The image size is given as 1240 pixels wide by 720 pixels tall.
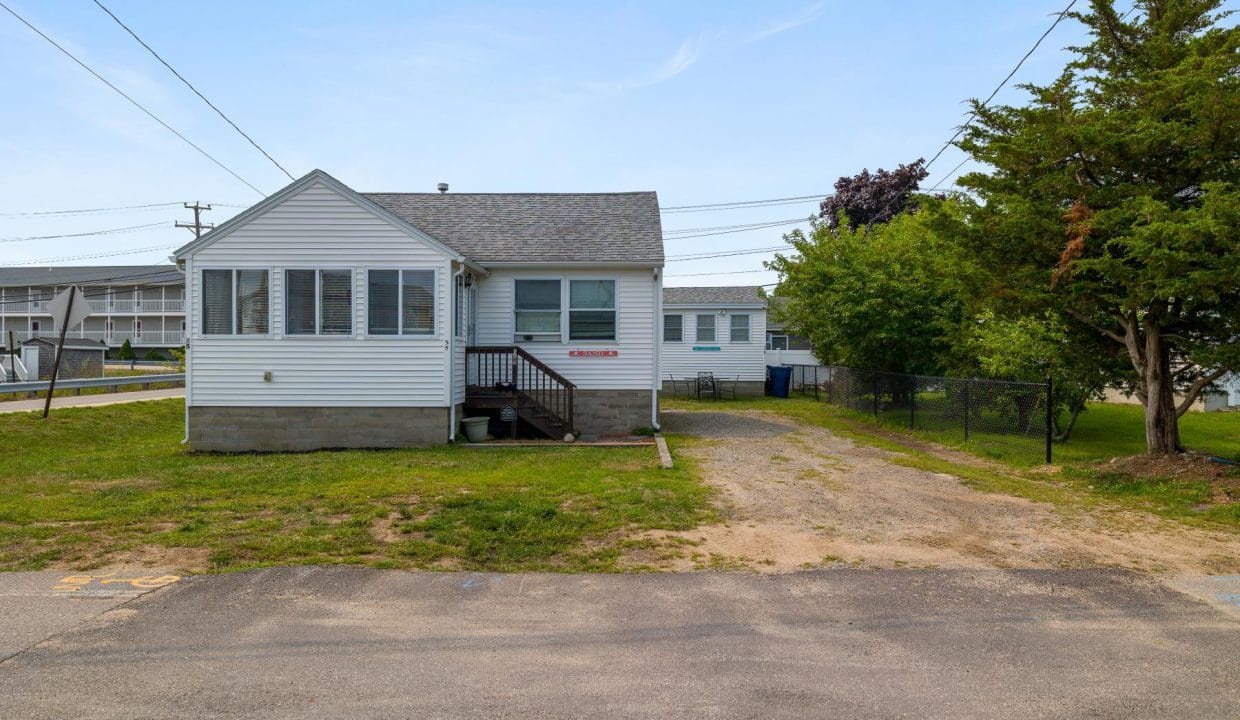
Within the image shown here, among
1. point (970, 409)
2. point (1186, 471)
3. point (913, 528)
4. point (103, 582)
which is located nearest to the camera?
point (103, 582)

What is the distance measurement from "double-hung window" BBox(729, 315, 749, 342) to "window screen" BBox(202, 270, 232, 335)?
17746 mm

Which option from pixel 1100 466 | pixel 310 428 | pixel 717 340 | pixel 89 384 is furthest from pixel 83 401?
pixel 1100 466

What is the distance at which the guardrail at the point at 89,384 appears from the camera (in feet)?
67.6

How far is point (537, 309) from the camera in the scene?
16.1 m

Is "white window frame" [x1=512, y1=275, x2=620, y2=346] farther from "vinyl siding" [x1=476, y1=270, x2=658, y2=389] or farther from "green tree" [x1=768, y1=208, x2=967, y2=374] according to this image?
"green tree" [x1=768, y1=208, x2=967, y2=374]

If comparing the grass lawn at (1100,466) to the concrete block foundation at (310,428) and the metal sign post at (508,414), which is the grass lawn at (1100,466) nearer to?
the metal sign post at (508,414)

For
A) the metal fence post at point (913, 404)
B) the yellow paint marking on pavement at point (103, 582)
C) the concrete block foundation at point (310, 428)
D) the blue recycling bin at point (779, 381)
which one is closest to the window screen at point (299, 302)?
the concrete block foundation at point (310, 428)

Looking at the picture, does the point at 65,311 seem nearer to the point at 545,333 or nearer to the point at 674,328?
the point at 545,333

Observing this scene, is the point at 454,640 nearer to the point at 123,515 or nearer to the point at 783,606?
the point at 783,606

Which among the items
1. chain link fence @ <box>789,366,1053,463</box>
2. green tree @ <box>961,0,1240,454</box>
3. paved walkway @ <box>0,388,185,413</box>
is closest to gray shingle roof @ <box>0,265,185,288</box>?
paved walkway @ <box>0,388,185,413</box>

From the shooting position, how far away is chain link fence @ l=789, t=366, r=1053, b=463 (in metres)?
12.8

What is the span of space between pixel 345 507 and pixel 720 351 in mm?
20502

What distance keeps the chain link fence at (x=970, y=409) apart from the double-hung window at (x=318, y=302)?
11152 mm

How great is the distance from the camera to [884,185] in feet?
135
